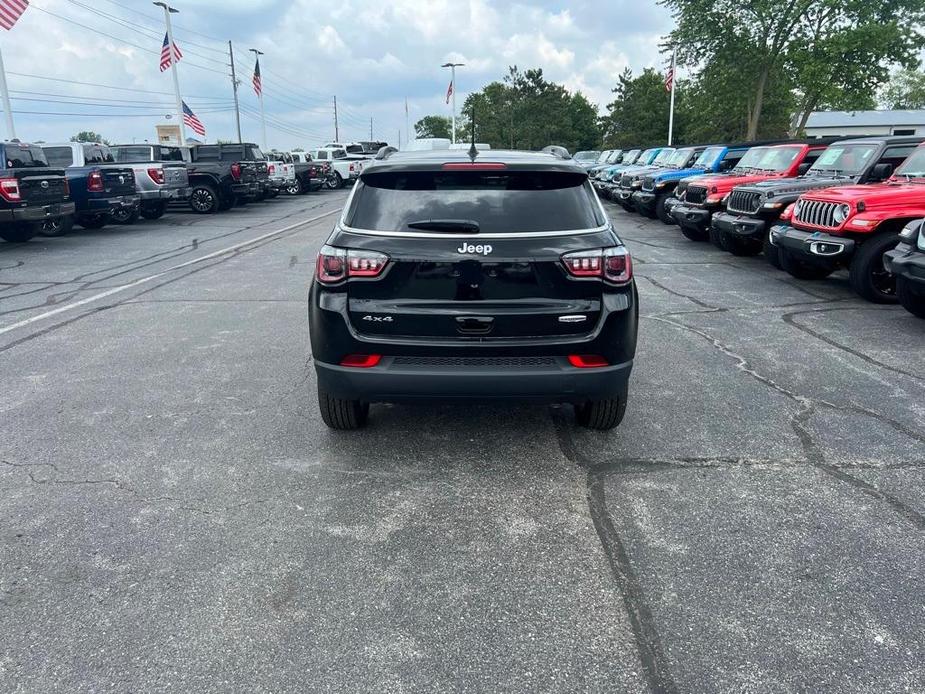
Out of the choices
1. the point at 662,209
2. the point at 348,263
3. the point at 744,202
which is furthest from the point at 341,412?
the point at 662,209

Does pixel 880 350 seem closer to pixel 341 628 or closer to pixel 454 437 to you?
pixel 454 437

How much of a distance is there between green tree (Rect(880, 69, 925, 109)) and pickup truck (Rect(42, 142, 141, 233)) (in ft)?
344

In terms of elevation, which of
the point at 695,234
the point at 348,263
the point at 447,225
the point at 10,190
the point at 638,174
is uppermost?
the point at 447,225

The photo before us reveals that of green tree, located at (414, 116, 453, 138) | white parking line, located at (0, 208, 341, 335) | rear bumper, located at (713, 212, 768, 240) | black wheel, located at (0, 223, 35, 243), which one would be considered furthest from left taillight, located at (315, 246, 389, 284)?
green tree, located at (414, 116, 453, 138)

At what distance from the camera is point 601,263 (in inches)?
146

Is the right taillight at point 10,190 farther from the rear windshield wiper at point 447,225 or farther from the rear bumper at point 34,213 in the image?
the rear windshield wiper at point 447,225

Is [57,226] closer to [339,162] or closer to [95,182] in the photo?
[95,182]

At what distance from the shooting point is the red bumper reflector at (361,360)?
12.4 feet

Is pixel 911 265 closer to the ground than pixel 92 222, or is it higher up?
higher up

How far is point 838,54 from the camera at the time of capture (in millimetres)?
35688

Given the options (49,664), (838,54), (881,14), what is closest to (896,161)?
(49,664)

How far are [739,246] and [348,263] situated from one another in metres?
9.98

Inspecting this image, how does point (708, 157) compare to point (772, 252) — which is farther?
point (708, 157)

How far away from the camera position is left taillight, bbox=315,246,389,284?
368 cm
